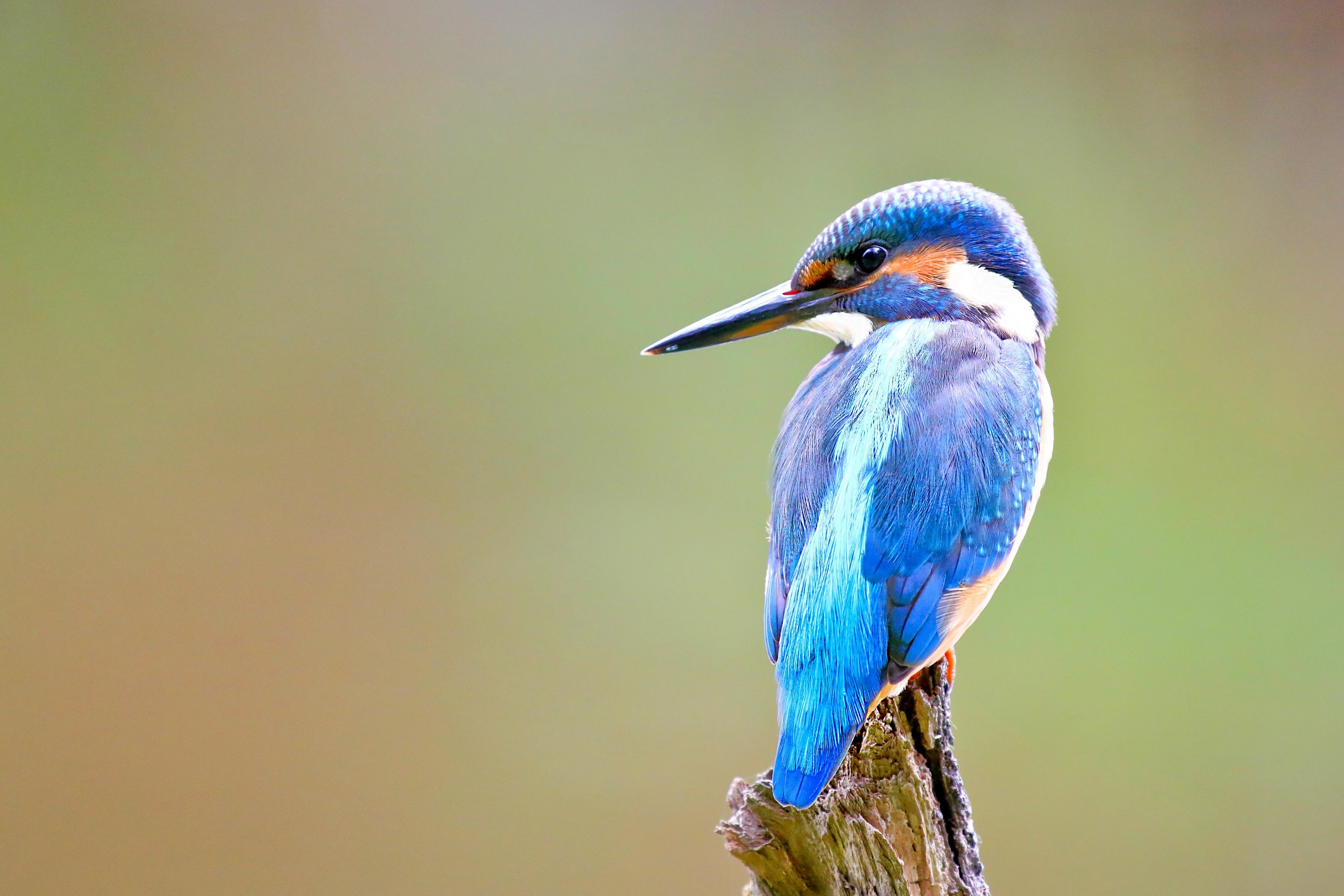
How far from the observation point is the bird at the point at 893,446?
989 millimetres

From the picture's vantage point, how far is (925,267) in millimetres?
1200

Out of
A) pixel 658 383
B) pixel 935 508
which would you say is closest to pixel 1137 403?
pixel 658 383

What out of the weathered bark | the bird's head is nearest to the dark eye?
the bird's head

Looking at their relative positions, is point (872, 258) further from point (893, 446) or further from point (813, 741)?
point (813, 741)

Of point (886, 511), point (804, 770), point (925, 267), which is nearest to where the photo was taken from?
point (804, 770)

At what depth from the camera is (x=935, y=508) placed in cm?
105

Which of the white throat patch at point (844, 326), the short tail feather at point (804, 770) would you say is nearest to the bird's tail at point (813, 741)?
the short tail feather at point (804, 770)

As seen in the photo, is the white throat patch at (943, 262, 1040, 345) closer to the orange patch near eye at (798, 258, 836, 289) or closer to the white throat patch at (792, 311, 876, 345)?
the white throat patch at (792, 311, 876, 345)

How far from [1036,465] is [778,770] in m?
0.44

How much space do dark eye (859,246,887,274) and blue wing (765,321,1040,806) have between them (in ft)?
0.29

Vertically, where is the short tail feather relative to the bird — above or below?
below

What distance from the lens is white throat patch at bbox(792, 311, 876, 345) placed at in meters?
1.23

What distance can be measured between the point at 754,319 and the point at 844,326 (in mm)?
109

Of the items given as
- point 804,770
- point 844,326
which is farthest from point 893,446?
point 804,770
